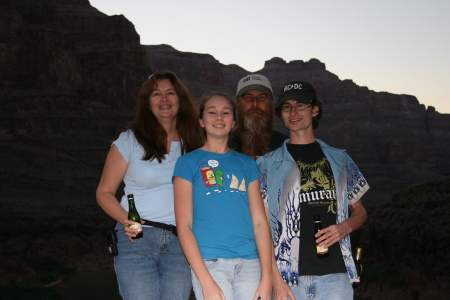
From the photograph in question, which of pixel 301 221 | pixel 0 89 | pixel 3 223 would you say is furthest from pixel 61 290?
pixel 0 89

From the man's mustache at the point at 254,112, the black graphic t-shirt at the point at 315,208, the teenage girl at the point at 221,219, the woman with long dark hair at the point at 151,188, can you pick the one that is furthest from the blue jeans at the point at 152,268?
the man's mustache at the point at 254,112

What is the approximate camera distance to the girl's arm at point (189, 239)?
12.1 ft

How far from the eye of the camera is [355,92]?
189 meters

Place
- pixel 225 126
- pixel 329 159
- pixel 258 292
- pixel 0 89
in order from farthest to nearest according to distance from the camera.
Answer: pixel 0 89 → pixel 329 159 → pixel 225 126 → pixel 258 292

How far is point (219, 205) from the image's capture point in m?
3.99

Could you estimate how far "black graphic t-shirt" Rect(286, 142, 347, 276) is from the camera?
166 inches

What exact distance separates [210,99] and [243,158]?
0.48 m

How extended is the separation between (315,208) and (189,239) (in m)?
1.04

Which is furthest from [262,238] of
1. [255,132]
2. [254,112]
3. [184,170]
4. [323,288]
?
[254,112]

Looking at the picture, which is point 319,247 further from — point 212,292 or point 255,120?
point 255,120

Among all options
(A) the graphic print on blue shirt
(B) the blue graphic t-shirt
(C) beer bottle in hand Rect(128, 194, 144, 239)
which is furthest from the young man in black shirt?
(C) beer bottle in hand Rect(128, 194, 144, 239)

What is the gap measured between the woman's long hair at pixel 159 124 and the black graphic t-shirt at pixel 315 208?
88 centimetres

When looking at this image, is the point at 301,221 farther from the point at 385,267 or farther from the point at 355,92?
the point at 355,92

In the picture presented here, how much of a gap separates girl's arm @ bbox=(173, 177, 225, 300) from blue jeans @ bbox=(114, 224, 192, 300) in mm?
619
